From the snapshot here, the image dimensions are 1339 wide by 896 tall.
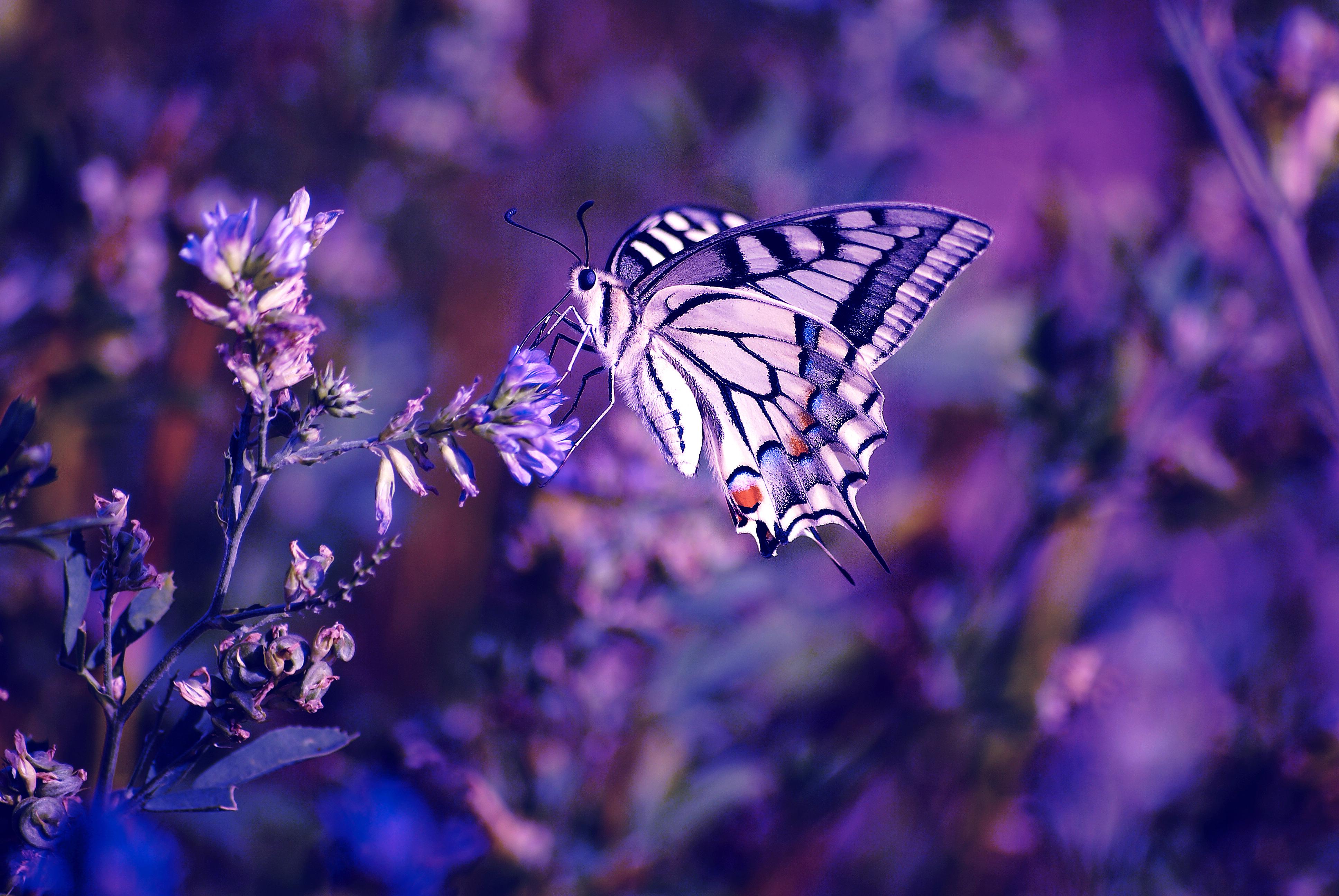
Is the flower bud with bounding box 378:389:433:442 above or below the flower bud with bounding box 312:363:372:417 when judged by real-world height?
below

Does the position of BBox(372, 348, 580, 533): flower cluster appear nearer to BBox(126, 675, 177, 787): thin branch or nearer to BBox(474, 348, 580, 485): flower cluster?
BBox(474, 348, 580, 485): flower cluster

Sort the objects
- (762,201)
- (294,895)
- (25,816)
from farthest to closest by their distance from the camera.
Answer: (762,201) < (294,895) < (25,816)

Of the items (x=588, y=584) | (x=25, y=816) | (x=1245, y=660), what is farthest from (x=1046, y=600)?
(x=25, y=816)

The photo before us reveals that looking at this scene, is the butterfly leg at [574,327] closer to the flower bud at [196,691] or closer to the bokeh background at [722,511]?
the bokeh background at [722,511]

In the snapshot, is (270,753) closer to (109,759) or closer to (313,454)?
(109,759)

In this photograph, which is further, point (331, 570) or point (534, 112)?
point (534, 112)

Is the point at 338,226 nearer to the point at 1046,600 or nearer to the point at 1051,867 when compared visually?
the point at 1046,600

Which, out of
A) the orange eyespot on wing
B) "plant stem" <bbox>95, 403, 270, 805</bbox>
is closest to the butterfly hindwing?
the orange eyespot on wing
